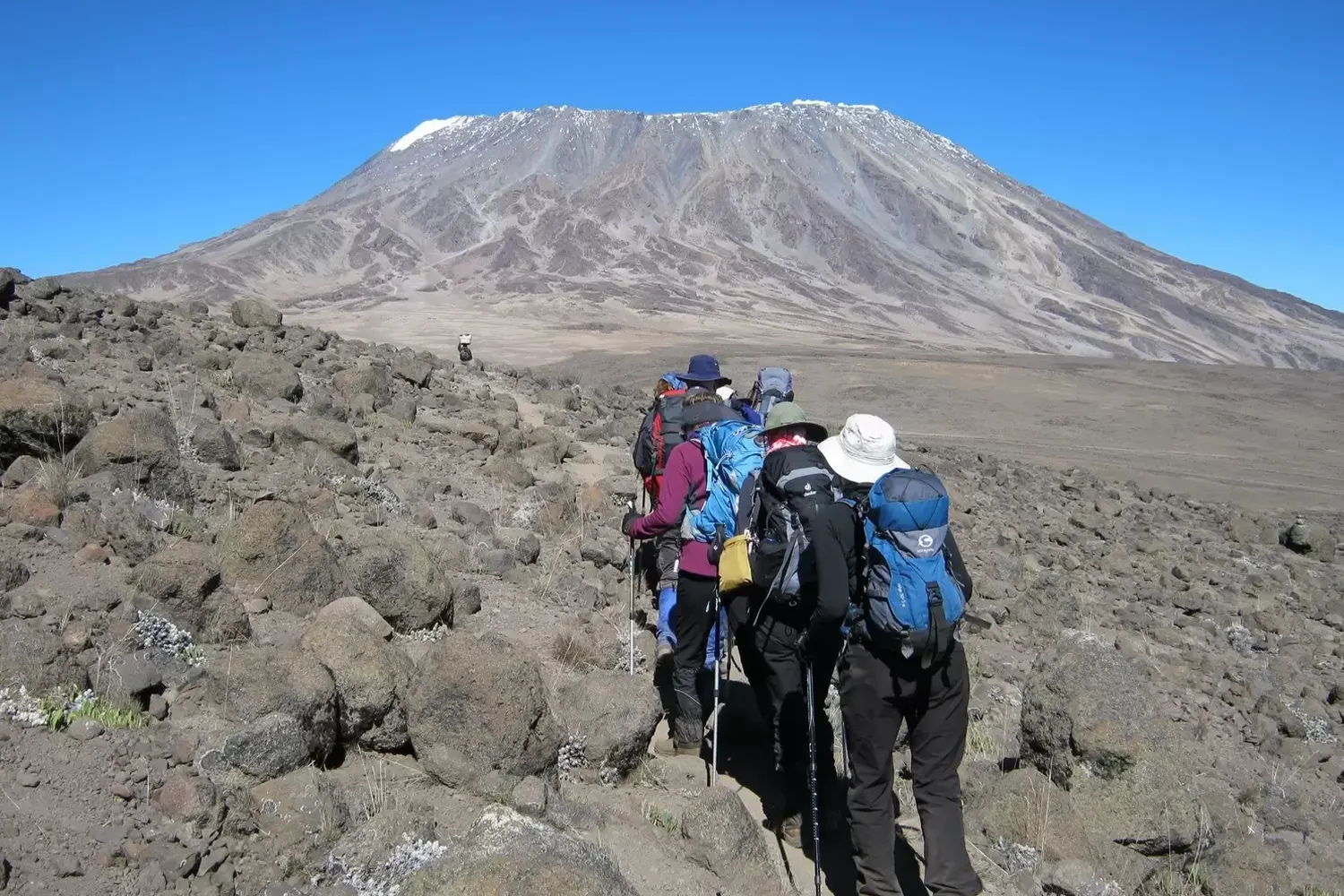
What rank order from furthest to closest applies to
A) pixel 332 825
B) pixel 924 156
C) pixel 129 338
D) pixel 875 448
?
pixel 924 156 → pixel 129 338 → pixel 875 448 → pixel 332 825

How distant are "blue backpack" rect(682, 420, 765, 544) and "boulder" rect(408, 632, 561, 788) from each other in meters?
0.92

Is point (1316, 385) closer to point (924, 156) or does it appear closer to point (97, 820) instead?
point (97, 820)

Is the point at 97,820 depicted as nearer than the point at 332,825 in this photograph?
Yes

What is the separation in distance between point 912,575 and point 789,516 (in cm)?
52

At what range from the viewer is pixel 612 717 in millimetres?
3943

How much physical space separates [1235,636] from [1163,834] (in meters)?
5.20

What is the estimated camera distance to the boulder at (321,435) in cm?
727

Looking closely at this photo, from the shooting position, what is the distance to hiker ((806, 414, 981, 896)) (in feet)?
10.2

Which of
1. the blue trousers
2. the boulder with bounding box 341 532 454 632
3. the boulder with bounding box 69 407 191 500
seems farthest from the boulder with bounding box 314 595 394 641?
the boulder with bounding box 69 407 191 500

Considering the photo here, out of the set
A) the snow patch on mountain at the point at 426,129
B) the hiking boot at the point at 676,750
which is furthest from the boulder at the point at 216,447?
the snow patch on mountain at the point at 426,129

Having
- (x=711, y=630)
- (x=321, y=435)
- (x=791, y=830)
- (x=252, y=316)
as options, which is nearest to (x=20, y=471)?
(x=321, y=435)

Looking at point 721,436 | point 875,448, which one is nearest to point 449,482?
point 721,436

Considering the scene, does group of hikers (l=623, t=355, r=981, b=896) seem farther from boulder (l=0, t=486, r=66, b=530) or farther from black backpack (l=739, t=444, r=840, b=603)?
boulder (l=0, t=486, r=66, b=530)

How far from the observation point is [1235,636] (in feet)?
27.7
